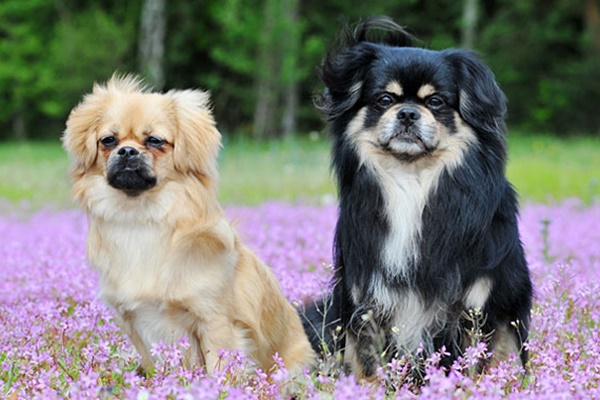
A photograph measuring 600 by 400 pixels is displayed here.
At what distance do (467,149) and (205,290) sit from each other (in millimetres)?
1325

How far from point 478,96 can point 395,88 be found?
38cm

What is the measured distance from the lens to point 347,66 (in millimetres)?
3951

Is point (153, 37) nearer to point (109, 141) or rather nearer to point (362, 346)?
point (109, 141)

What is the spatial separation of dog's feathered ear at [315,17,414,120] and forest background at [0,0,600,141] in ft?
58.5

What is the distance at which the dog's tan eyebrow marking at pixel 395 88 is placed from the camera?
3.76 m

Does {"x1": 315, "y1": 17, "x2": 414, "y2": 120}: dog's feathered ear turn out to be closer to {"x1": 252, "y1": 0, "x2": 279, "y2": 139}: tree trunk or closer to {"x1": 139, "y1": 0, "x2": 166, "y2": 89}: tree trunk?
{"x1": 139, "y1": 0, "x2": 166, "y2": 89}: tree trunk

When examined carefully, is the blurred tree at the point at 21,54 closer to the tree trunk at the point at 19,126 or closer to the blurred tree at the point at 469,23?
the tree trunk at the point at 19,126

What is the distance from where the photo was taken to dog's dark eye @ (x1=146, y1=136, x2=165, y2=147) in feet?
12.1

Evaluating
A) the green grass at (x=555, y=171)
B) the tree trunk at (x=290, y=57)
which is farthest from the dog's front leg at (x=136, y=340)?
the tree trunk at (x=290, y=57)

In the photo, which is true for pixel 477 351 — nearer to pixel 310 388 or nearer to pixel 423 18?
pixel 310 388

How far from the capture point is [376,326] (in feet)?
12.3

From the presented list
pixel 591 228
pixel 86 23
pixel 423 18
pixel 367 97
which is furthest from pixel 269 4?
pixel 367 97

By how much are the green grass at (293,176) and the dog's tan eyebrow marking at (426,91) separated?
4.81 meters

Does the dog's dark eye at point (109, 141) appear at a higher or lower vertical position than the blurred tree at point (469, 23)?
lower
